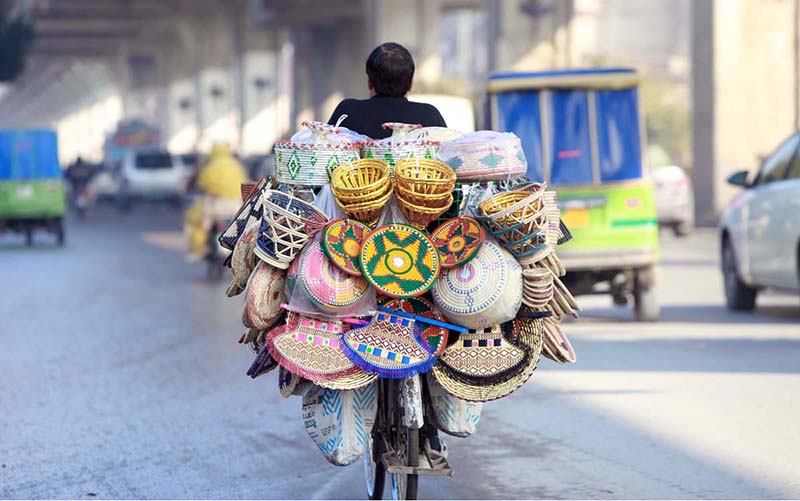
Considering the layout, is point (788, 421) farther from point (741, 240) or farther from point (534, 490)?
point (741, 240)

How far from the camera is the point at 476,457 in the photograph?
788cm

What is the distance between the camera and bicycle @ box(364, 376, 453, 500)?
585cm

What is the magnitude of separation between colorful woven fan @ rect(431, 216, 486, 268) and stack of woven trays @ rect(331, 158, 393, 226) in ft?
0.81

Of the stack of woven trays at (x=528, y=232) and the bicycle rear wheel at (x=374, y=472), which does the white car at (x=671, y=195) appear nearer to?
the bicycle rear wheel at (x=374, y=472)

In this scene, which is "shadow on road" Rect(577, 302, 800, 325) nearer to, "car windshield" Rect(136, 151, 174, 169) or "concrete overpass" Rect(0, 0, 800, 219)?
"concrete overpass" Rect(0, 0, 800, 219)

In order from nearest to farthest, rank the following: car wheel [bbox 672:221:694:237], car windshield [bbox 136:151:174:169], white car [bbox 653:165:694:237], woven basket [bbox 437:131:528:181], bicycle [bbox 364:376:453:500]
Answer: bicycle [bbox 364:376:453:500]
woven basket [bbox 437:131:528:181]
white car [bbox 653:165:694:237]
car wheel [bbox 672:221:694:237]
car windshield [bbox 136:151:174:169]

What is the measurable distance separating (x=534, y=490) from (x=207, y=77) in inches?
3326

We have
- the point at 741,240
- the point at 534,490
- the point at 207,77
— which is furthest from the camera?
the point at 207,77

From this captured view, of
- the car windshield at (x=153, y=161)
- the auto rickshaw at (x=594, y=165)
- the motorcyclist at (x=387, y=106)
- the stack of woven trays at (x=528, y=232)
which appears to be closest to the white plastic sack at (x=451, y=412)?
the stack of woven trays at (x=528, y=232)

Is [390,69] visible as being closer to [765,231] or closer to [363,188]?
[363,188]

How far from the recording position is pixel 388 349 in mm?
5750

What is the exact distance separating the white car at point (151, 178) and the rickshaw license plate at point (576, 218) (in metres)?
37.3

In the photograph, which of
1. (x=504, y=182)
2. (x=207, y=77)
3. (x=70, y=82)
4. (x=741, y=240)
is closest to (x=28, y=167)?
(x=741, y=240)

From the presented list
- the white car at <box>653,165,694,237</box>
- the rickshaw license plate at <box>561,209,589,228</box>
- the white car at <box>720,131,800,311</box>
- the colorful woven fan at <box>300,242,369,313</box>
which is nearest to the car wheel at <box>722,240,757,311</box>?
the white car at <box>720,131,800,311</box>
